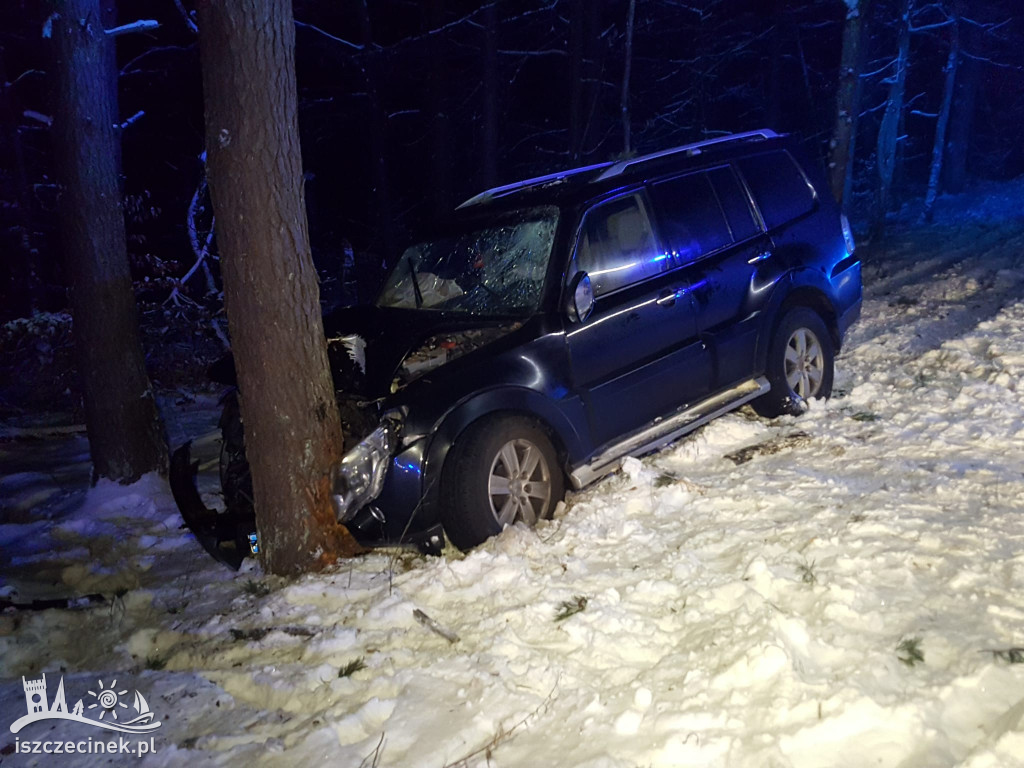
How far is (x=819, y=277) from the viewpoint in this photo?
585 cm

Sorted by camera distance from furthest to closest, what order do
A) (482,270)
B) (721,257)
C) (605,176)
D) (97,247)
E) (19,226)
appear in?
(19,226) → (97,247) → (721,257) → (605,176) → (482,270)

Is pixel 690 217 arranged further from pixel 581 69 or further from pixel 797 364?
pixel 581 69

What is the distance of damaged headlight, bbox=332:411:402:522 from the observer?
391 cm

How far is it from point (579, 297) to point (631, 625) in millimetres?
1965

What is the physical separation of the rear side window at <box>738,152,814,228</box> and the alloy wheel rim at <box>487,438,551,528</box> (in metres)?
2.86

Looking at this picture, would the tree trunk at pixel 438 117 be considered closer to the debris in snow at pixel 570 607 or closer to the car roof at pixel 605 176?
the car roof at pixel 605 176

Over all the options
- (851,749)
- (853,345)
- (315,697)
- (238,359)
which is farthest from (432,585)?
(853,345)

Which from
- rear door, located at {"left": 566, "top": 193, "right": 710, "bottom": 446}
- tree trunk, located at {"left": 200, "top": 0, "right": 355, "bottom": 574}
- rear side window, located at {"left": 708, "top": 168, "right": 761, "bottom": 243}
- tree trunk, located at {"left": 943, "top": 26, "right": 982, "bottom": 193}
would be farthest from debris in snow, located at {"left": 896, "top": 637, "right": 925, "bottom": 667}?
tree trunk, located at {"left": 943, "top": 26, "right": 982, "bottom": 193}

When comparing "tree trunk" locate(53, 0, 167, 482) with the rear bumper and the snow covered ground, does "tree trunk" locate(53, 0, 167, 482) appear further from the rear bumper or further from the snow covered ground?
the rear bumper

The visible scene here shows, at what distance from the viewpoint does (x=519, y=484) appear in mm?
4312

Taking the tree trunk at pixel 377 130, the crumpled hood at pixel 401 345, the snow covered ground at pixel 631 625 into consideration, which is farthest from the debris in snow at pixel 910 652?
the tree trunk at pixel 377 130

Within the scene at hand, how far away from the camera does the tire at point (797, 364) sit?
5582 millimetres

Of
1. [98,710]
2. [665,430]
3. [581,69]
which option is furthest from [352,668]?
[581,69]

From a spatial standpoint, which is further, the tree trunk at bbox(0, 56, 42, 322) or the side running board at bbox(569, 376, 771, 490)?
the tree trunk at bbox(0, 56, 42, 322)
